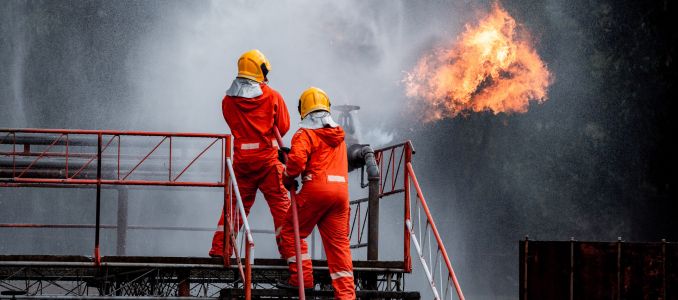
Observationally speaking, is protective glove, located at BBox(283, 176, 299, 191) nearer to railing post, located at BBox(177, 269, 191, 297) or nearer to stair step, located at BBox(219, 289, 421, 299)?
stair step, located at BBox(219, 289, 421, 299)

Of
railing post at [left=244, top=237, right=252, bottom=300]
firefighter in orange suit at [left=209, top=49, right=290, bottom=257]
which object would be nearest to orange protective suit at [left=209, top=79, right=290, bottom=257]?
firefighter in orange suit at [left=209, top=49, right=290, bottom=257]

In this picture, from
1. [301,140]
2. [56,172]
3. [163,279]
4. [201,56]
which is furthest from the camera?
[201,56]

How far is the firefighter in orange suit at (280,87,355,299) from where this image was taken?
28.4 feet

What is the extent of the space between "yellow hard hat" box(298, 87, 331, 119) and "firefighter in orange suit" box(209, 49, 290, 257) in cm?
59

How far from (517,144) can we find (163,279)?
933 inches

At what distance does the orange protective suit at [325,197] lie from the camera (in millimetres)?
8638

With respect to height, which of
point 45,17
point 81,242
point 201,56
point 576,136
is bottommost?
point 81,242

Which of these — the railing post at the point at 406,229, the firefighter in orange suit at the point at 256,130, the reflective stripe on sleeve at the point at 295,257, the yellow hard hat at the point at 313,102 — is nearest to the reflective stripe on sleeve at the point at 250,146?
the firefighter in orange suit at the point at 256,130

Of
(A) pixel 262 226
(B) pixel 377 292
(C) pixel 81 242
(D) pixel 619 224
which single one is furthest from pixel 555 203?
(B) pixel 377 292

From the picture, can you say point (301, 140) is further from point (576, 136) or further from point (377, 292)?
point (576, 136)

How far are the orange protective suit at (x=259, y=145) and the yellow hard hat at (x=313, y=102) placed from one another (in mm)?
667

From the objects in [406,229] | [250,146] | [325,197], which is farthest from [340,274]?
[250,146]

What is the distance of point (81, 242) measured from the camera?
2956 cm

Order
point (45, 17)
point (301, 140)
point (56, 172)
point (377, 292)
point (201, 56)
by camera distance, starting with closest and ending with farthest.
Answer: point (301, 140) < point (377, 292) < point (56, 172) < point (201, 56) < point (45, 17)
